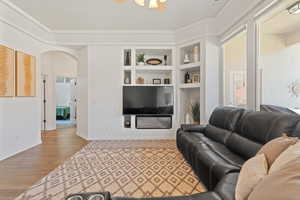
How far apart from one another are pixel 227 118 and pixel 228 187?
6.08 feet

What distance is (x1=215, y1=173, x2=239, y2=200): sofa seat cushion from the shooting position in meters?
1.32

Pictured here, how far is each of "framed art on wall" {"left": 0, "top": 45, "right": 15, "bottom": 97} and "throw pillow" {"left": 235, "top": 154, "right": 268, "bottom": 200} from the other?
14.1ft

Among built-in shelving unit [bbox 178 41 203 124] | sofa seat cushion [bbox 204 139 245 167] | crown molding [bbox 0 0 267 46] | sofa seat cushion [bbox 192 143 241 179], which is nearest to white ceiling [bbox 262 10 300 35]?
crown molding [bbox 0 0 267 46]

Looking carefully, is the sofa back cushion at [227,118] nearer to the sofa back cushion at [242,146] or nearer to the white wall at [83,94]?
the sofa back cushion at [242,146]

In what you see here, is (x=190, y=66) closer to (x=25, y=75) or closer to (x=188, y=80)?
(x=188, y=80)

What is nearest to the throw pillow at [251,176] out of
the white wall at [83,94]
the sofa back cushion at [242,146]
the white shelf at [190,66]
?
the sofa back cushion at [242,146]

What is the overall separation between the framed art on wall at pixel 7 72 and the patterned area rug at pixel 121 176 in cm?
187

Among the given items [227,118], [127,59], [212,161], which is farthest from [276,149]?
[127,59]

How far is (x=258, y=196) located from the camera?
33.9 inches

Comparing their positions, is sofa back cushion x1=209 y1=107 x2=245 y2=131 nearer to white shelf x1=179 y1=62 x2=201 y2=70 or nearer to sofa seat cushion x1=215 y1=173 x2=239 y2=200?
sofa seat cushion x1=215 y1=173 x2=239 y2=200

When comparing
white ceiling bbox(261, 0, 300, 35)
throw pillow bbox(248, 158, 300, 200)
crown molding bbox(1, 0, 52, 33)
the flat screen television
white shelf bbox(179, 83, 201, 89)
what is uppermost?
crown molding bbox(1, 0, 52, 33)

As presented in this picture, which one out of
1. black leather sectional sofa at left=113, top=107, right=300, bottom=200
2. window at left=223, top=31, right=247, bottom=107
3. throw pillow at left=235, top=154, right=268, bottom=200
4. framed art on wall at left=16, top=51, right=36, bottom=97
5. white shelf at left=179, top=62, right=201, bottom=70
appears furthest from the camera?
white shelf at left=179, top=62, right=201, bottom=70

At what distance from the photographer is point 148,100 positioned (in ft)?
18.4

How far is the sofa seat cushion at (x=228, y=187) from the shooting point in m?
1.32
